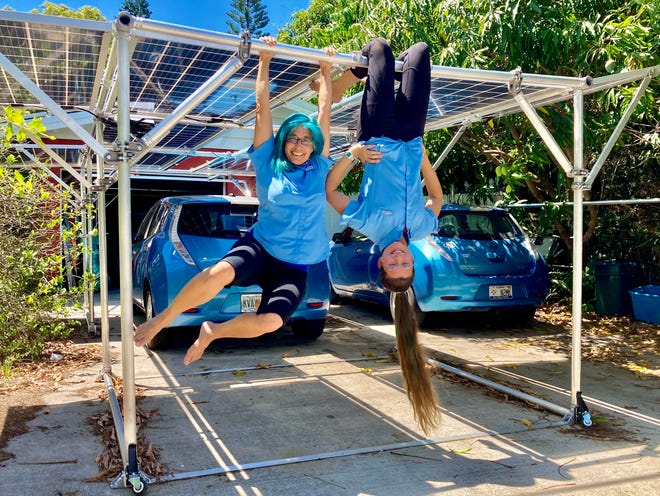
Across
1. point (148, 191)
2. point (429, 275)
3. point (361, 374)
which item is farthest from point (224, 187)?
point (361, 374)

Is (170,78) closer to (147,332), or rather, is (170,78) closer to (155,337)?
(147,332)

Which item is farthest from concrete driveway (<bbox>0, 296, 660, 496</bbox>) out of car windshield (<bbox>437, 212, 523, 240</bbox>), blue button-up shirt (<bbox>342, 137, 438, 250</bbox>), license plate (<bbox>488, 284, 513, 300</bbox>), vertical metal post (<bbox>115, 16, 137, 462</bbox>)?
car windshield (<bbox>437, 212, 523, 240</bbox>)

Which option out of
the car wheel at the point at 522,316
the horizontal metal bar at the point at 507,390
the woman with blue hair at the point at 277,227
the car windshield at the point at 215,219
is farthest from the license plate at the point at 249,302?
the car wheel at the point at 522,316

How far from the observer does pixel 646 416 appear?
479cm

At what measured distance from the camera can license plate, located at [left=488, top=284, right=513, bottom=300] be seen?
7.84 m

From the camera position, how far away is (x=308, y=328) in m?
7.45

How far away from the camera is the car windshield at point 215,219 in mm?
6758

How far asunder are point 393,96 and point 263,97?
794 mm

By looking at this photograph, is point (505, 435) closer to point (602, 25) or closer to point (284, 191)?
point (284, 191)

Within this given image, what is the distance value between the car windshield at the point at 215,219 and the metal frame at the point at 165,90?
0.94 m

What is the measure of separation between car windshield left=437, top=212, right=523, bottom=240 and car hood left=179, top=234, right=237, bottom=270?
293 centimetres

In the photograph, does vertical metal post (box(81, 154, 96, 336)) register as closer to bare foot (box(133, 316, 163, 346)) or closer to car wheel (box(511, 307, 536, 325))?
bare foot (box(133, 316, 163, 346))

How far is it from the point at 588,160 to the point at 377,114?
6.04 metres

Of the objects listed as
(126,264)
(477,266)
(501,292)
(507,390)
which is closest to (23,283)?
(126,264)
